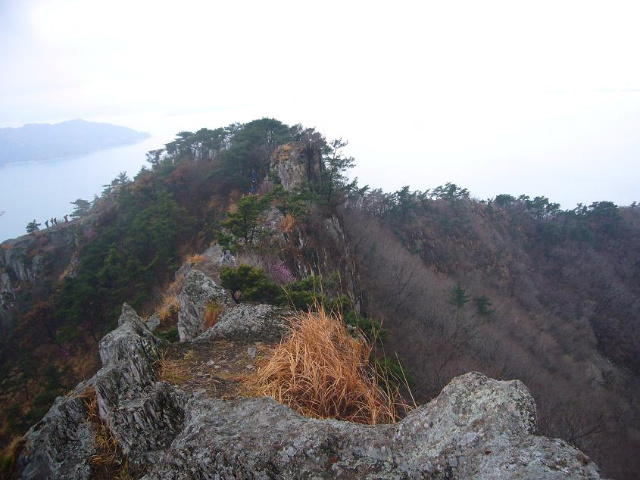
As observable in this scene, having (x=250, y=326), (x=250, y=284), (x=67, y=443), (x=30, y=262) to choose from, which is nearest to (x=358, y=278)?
(x=250, y=284)

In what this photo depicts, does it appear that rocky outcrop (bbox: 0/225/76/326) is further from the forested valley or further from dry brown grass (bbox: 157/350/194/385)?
dry brown grass (bbox: 157/350/194/385)

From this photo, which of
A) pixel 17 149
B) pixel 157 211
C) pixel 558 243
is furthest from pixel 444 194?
pixel 17 149

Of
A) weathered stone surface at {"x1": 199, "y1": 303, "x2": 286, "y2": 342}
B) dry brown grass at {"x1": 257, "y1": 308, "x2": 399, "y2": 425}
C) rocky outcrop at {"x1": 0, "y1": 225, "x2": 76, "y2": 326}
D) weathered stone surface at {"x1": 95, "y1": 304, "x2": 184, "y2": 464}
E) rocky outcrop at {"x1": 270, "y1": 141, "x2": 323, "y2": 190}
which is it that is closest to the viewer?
weathered stone surface at {"x1": 95, "y1": 304, "x2": 184, "y2": 464}

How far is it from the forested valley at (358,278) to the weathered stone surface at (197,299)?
3.27ft

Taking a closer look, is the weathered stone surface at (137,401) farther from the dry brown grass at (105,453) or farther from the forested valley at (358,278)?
the forested valley at (358,278)

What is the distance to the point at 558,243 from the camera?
45.5 metres

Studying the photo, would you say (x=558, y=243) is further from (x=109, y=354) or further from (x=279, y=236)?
(x=109, y=354)

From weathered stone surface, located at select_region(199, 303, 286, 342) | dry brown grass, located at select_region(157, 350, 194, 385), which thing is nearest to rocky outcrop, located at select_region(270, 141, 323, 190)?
weathered stone surface, located at select_region(199, 303, 286, 342)

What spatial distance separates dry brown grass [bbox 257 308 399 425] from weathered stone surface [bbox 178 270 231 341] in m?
2.45

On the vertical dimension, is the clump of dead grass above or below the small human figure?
below

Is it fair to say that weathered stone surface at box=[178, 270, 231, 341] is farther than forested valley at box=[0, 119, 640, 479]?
No

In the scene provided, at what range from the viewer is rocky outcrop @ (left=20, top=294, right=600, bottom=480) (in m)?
1.90

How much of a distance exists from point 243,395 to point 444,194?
4539cm

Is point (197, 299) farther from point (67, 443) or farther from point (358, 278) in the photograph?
point (358, 278)
